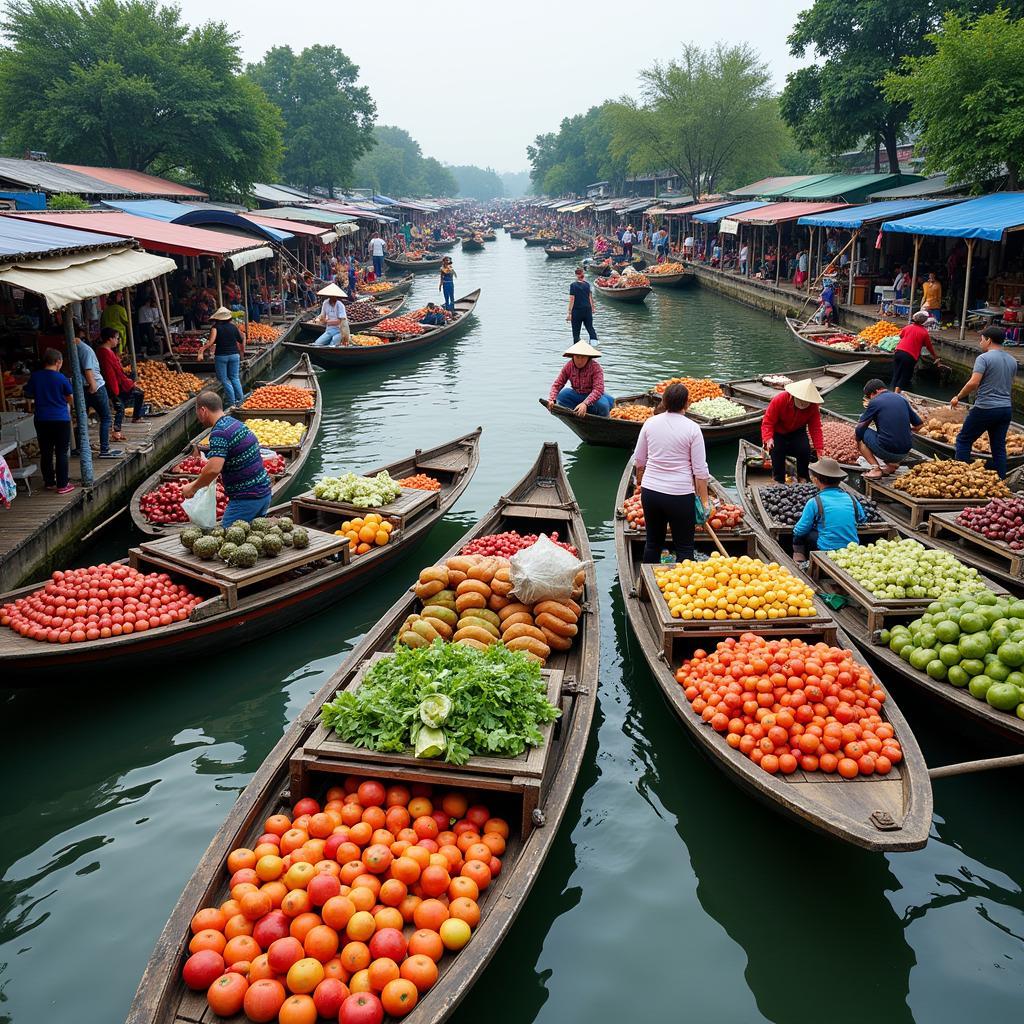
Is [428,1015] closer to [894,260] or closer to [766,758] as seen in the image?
[766,758]

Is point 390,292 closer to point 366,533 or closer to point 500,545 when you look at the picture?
point 366,533

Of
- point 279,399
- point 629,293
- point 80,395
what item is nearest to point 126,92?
point 629,293

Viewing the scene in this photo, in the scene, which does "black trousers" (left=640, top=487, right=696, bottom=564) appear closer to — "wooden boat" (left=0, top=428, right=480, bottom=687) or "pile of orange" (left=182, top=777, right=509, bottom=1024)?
"wooden boat" (left=0, top=428, right=480, bottom=687)

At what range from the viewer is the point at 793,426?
9102 mm

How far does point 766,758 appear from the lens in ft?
15.4

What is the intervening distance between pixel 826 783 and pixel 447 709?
2.08 metres

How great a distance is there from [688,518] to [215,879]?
4438 mm

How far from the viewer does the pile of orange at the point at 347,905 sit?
133 inches

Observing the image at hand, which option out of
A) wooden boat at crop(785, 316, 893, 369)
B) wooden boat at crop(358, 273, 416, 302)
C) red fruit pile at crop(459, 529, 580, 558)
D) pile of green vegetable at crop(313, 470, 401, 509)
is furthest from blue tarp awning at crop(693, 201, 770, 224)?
red fruit pile at crop(459, 529, 580, 558)

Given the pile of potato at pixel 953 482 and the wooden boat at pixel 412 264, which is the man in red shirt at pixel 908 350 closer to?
the pile of potato at pixel 953 482

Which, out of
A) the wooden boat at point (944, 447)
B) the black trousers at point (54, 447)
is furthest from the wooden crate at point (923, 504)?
the black trousers at point (54, 447)

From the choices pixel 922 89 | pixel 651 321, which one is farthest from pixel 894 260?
pixel 651 321

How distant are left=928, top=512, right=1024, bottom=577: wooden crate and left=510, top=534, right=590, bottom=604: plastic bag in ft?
12.0

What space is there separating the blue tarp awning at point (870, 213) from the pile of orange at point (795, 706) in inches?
777
